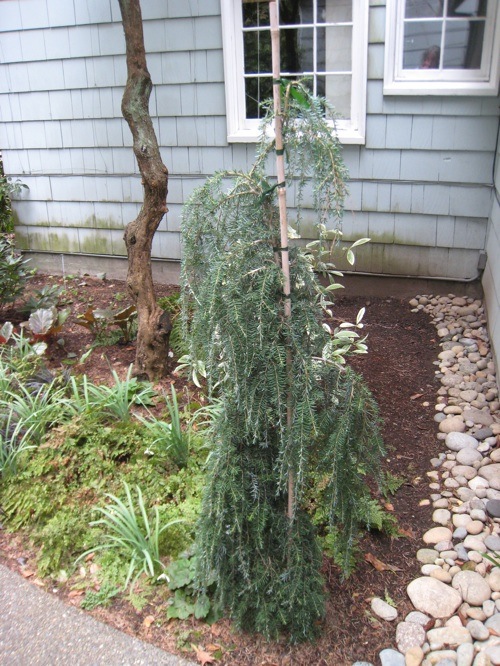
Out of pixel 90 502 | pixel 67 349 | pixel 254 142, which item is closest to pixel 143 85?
pixel 254 142

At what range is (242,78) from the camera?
5.11 meters

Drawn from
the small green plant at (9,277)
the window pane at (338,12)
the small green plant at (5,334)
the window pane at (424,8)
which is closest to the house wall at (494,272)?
the window pane at (424,8)

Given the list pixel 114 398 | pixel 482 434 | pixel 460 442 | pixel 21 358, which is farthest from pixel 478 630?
pixel 21 358

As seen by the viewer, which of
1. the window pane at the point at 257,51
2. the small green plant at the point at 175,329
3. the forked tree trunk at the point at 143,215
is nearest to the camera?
the forked tree trunk at the point at 143,215

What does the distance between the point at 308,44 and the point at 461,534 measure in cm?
390

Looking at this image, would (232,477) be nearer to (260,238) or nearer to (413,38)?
(260,238)

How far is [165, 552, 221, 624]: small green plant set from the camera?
7.67ft

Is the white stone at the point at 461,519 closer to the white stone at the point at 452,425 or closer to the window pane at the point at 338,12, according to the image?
the white stone at the point at 452,425

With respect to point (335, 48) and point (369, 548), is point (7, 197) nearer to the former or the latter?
point (335, 48)

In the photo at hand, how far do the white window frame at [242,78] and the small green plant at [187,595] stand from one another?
3316 millimetres

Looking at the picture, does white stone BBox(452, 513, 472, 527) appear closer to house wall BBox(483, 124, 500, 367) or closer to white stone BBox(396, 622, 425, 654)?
white stone BBox(396, 622, 425, 654)

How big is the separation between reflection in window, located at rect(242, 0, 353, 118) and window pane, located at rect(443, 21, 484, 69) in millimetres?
737

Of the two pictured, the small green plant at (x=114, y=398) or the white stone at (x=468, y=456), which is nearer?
the white stone at (x=468, y=456)

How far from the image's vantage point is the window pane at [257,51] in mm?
4988
